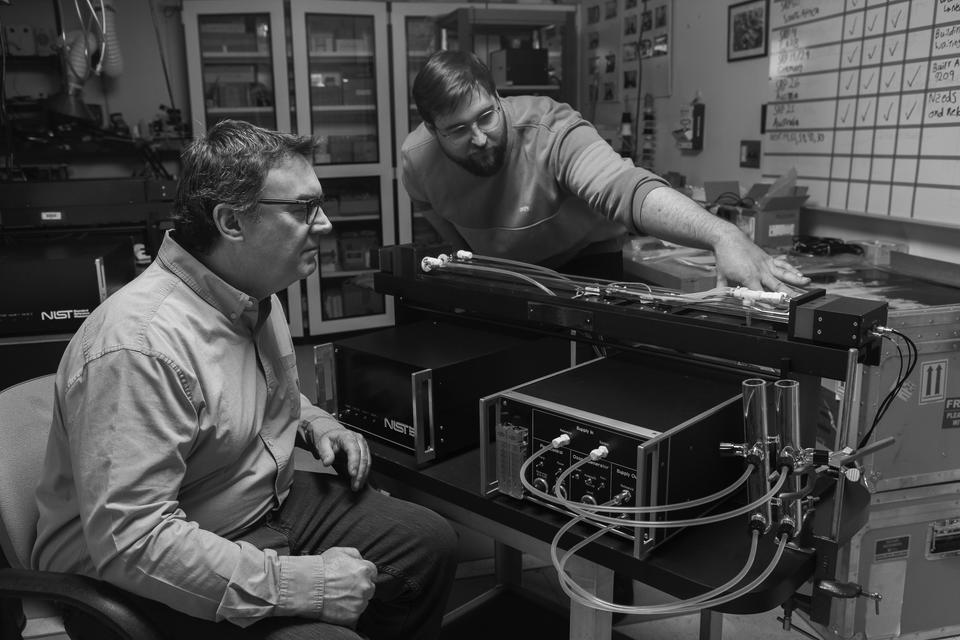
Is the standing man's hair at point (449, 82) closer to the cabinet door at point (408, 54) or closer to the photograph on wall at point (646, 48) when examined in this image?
the photograph on wall at point (646, 48)

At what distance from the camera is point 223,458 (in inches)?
46.0

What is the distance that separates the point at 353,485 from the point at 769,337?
2.52 feet

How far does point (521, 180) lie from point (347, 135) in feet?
9.99

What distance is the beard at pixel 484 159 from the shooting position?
175 cm

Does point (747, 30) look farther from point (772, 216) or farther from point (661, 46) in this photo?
point (772, 216)

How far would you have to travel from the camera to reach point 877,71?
2.39 metres

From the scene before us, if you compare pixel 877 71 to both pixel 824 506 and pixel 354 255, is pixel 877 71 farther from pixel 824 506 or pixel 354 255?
pixel 354 255

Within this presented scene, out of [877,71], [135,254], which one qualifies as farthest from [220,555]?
[877,71]

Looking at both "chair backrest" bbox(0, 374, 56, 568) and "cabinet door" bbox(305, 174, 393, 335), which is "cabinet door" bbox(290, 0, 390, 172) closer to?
"cabinet door" bbox(305, 174, 393, 335)

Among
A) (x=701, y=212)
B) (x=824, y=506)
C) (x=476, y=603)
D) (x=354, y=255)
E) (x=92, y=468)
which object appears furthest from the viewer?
(x=354, y=255)

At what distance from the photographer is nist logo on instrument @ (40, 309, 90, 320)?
2.13 metres

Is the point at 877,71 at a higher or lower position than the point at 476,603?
higher

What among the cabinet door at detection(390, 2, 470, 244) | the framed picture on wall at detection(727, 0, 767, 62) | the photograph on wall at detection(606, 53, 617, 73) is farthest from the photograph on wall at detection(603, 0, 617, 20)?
the framed picture on wall at detection(727, 0, 767, 62)

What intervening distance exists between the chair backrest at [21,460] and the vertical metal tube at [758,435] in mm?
1077
